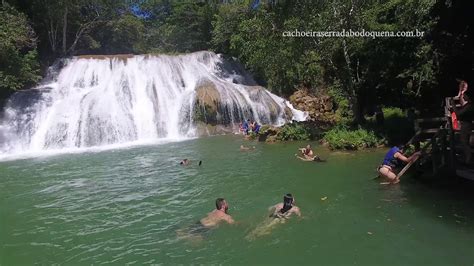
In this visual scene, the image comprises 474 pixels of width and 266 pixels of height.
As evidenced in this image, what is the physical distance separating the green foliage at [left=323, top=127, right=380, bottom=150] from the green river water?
0.87 meters

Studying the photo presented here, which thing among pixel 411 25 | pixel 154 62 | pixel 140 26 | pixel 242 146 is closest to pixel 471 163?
pixel 411 25

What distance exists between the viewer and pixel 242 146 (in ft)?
75.5

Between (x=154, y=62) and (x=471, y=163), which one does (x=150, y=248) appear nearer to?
(x=471, y=163)

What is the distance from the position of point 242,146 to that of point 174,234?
1292 cm

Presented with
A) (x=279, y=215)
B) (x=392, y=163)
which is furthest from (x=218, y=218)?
(x=392, y=163)

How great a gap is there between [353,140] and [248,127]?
992 cm

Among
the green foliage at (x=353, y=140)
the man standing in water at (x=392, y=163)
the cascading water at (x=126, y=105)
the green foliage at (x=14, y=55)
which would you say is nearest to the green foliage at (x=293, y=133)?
the green foliage at (x=353, y=140)

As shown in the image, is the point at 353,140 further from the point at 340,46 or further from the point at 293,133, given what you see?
the point at 293,133

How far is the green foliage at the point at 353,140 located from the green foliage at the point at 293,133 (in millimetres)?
3391

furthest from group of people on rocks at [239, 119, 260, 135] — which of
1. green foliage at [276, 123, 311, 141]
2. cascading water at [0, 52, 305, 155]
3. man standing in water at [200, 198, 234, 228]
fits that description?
man standing in water at [200, 198, 234, 228]

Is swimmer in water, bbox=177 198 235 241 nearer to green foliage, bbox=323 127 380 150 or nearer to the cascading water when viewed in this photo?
green foliage, bbox=323 127 380 150

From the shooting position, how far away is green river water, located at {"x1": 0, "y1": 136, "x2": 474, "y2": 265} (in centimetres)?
891

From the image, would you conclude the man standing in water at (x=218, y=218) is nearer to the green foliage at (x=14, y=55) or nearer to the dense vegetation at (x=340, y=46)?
the dense vegetation at (x=340, y=46)

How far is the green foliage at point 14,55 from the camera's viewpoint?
28266mm
